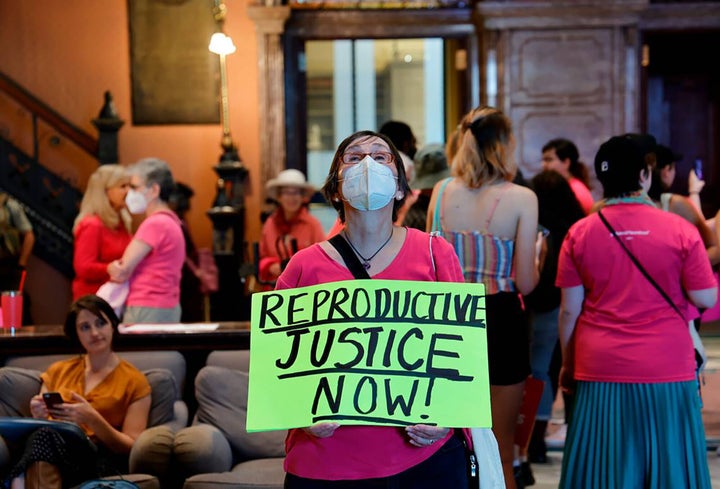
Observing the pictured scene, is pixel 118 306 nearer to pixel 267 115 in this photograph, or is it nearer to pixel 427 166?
pixel 427 166

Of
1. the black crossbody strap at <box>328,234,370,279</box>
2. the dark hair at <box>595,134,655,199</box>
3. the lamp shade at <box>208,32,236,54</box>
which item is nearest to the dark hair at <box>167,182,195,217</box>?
the lamp shade at <box>208,32,236,54</box>

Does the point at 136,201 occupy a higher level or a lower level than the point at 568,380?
higher

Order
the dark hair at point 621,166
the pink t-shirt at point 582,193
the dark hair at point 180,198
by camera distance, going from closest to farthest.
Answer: the dark hair at point 621,166 < the pink t-shirt at point 582,193 < the dark hair at point 180,198

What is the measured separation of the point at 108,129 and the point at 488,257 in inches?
231

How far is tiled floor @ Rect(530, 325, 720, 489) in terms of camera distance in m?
4.73

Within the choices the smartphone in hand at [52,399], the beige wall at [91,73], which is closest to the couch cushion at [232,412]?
the smartphone in hand at [52,399]

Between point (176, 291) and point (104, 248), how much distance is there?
71cm

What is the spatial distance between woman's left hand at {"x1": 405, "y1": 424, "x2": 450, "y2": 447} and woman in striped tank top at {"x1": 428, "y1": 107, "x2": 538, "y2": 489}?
4.10ft

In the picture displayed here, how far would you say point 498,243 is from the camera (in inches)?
134

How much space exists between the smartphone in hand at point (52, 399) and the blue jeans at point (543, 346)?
89.0 inches

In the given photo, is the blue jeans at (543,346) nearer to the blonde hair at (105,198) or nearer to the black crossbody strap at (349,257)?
the blonde hair at (105,198)

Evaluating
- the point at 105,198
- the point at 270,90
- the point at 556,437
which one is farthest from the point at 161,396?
the point at 270,90

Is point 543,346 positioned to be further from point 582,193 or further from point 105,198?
point 105,198

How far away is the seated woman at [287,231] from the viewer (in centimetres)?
603
